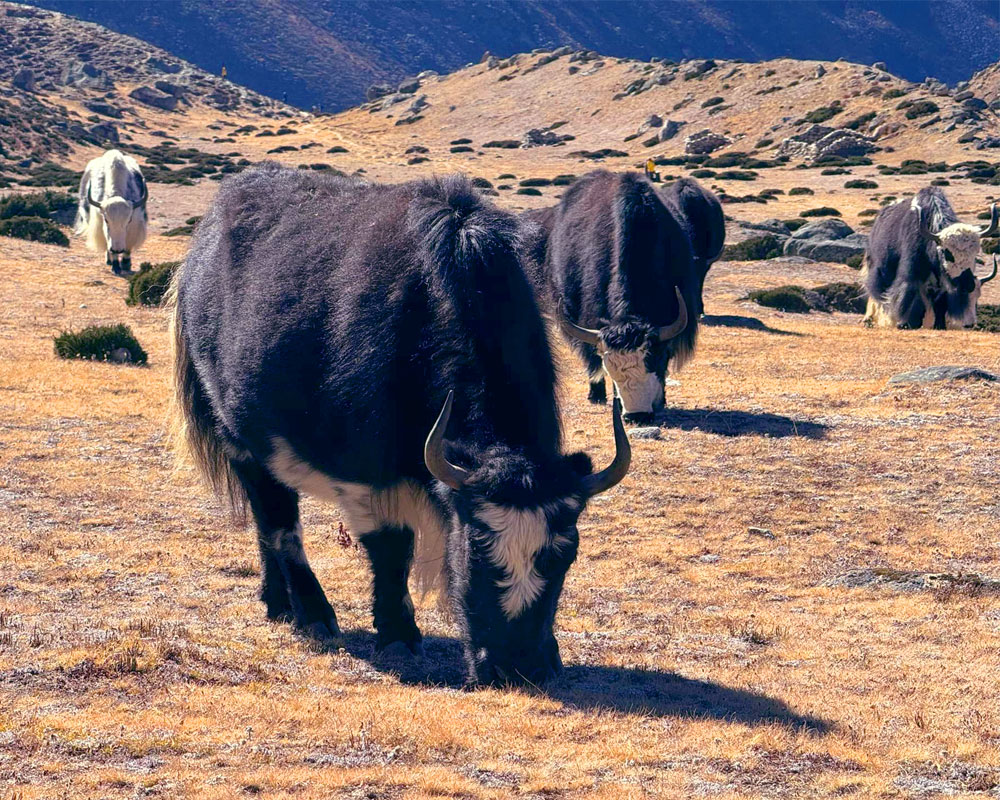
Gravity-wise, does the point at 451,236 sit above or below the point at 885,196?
below

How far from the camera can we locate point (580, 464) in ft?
21.2

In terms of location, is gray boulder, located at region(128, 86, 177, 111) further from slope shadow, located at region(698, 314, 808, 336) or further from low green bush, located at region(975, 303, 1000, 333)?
slope shadow, located at region(698, 314, 808, 336)

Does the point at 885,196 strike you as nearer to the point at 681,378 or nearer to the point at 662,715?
the point at 681,378

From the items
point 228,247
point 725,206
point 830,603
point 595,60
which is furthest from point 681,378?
point 595,60

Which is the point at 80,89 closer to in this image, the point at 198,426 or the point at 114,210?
the point at 114,210

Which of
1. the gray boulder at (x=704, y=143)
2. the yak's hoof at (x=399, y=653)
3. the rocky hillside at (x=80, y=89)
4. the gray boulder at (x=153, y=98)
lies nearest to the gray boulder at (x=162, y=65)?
the rocky hillside at (x=80, y=89)

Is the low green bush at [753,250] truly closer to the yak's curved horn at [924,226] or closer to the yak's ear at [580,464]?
the yak's curved horn at [924,226]

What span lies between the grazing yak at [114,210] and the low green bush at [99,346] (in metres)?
9.47

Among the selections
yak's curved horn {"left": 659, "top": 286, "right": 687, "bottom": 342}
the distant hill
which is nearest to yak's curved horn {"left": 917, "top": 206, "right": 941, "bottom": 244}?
yak's curved horn {"left": 659, "top": 286, "right": 687, "bottom": 342}

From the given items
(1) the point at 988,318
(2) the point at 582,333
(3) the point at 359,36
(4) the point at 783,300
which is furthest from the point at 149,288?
(3) the point at 359,36

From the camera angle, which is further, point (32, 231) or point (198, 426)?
point (32, 231)

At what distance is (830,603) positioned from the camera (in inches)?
344

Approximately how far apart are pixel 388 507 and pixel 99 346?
37.3ft

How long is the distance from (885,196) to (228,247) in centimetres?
4263
